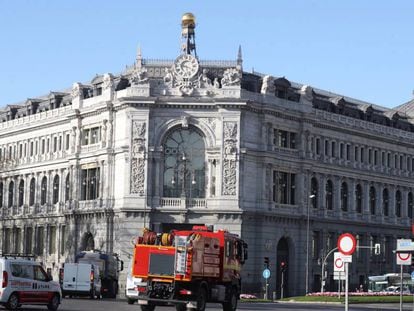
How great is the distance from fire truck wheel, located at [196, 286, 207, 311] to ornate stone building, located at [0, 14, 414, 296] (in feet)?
147

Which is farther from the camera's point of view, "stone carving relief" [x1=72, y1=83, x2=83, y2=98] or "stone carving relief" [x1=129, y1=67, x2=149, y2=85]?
"stone carving relief" [x1=72, y1=83, x2=83, y2=98]

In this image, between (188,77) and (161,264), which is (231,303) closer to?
(161,264)

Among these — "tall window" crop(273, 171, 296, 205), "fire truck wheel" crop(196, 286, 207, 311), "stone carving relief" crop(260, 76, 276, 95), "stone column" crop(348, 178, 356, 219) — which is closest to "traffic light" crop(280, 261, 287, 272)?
"tall window" crop(273, 171, 296, 205)

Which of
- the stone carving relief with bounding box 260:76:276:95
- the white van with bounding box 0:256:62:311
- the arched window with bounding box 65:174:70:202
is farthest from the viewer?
the arched window with bounding box 65:174:70:202

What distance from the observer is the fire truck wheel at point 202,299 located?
138ft

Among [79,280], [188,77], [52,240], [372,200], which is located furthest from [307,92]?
[79,280]

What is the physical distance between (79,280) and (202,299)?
25873mm

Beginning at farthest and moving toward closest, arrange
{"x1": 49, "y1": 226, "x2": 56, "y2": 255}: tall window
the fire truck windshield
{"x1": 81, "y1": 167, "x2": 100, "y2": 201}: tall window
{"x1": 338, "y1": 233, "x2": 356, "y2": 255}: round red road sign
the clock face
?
1. {"x1": 49, "y1": 226, "x2": 56, "y2": 255}: tall window
2. {"x1": 81, "y1": 167, "x2": 100, "y2": 201}: tall window
3. the clock face
4. the fire truck windshield
5. {"x1": 338, "y1": 233, "x2": 356, "y2": 255}: round red road sign

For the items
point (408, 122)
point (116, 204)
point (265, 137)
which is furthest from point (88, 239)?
point (408, 122)

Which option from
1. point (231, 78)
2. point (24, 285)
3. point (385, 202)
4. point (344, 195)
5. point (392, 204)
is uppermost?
point (231, 78)

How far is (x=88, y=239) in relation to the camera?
94.8 meters

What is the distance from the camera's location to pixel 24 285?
133 ft

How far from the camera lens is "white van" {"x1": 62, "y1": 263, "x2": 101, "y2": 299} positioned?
66.6 m

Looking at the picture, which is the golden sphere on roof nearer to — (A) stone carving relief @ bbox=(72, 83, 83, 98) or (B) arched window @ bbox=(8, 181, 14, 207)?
(A) stone carving relief @ bbox=(72, 83, 83, 98)
